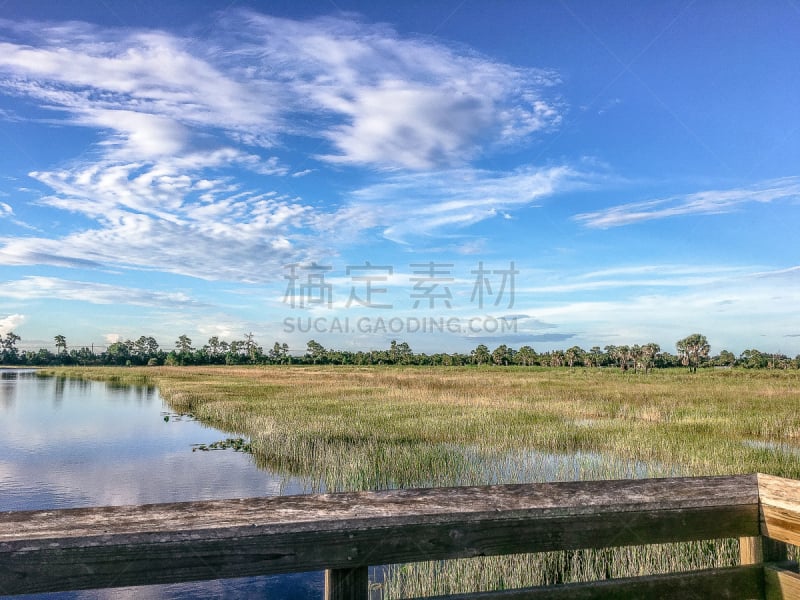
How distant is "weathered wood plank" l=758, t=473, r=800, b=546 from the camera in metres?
2.14

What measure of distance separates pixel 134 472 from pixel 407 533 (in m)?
14.4

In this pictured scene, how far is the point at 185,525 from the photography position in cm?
173

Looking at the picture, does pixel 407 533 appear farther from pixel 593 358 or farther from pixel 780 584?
pixel 593 358

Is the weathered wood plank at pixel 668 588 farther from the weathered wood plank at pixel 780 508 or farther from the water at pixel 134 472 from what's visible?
the water at pixel 134 472

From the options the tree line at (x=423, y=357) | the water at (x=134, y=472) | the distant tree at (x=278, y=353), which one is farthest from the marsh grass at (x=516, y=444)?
the distant tree at (x=278, y=353)

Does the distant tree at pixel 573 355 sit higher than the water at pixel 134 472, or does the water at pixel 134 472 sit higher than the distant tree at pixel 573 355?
the distant tree at pixel 573 355

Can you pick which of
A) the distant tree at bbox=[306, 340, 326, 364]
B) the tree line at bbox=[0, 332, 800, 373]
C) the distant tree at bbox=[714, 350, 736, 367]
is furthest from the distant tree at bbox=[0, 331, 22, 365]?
the distant tree at bbox=[714, 350, 736, 367]

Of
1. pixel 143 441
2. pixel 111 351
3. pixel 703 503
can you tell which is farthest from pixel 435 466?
pixel 111 351

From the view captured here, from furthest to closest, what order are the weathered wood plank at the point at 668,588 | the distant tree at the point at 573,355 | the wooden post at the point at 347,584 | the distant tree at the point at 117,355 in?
the distant tree at the point at 117,355 < the distant tree at the point at 573,355 < the weathered wood plank at the point at 668,588 < the wooden post at the point at 347,584

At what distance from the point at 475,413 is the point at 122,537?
18.9m

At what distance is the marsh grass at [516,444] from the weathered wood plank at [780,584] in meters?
4.26

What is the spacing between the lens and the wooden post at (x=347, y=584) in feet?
6.02

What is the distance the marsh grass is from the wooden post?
470 centimetres

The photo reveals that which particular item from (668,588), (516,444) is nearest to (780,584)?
(668,588)
